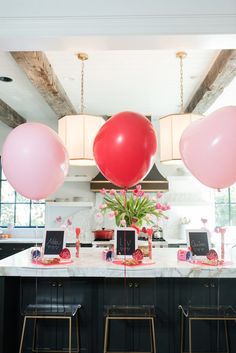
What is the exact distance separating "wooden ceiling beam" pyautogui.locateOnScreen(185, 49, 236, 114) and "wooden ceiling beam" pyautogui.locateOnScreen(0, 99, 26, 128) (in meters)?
2.63

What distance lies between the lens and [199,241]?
3.05 meters

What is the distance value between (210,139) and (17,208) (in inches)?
204

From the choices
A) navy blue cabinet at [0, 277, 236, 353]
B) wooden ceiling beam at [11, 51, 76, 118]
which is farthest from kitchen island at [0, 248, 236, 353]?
wooden ceiling beam at [11, 51, 76, 118]

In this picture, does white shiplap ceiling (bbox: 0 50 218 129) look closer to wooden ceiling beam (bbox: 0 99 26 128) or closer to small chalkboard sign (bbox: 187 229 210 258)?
wooden ceiling beam (bbox: 0 99 26 128)

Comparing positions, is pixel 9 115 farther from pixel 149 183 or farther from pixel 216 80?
pixel 216 80

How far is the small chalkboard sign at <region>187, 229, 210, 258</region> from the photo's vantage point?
2979 millimetres

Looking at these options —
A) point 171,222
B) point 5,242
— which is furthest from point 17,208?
point 171,222

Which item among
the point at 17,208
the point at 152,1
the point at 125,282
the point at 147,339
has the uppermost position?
the point at 152,1

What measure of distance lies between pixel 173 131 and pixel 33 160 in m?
1.68

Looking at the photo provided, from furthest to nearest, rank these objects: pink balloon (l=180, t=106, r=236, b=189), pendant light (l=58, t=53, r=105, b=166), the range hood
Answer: the range hood < pendant light (l=58, t=53, r=105, b=166) < pink balloon (l=180, t=106, r=236, b=189)

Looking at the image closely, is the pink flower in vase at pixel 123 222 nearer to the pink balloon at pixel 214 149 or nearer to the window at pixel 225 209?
the pink balloon at pixel 214 149

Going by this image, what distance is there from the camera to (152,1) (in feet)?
6.61

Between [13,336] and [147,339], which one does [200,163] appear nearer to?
[147,339]

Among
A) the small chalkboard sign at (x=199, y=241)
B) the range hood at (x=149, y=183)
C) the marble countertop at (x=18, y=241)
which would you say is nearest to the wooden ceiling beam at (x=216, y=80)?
the range hood at (x=149, y=183)
